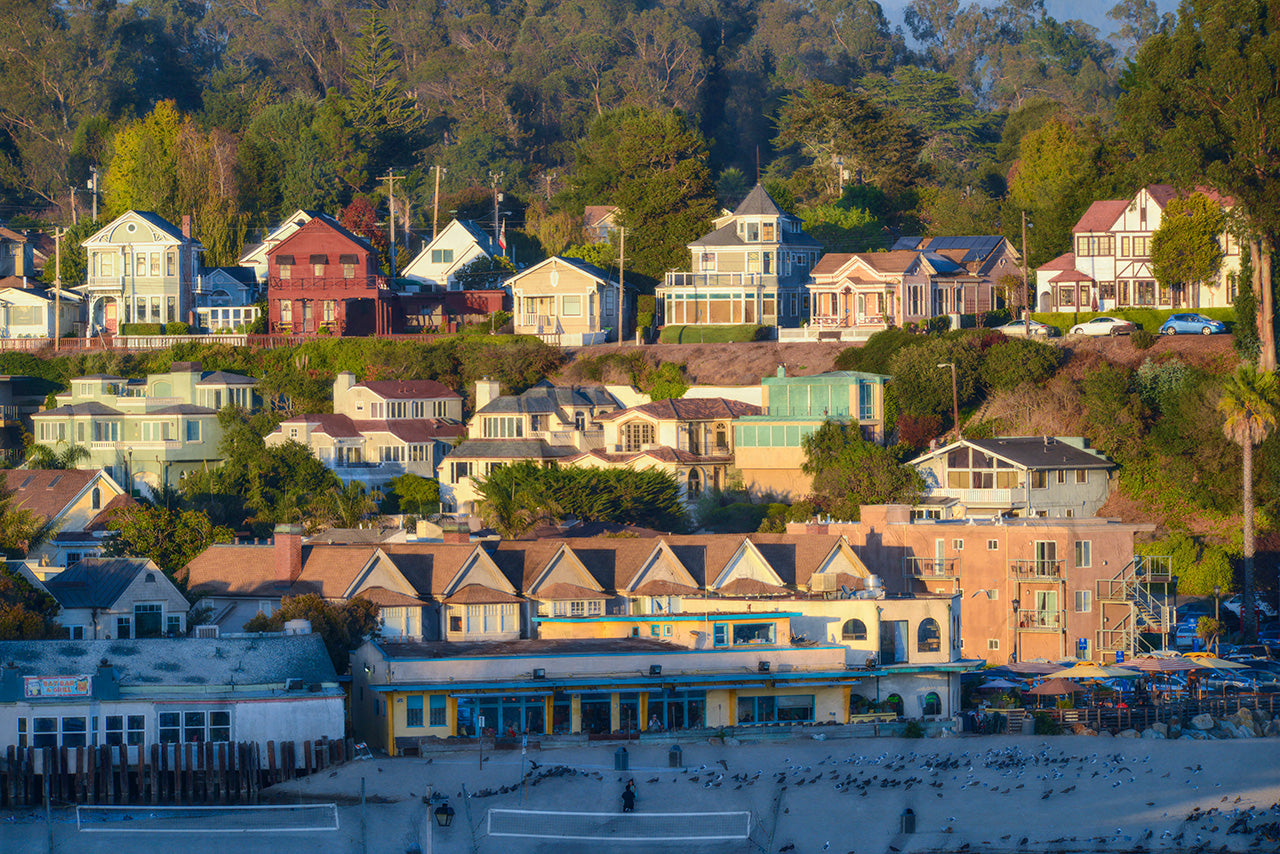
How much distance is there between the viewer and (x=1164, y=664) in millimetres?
52500

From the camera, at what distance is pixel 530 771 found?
42.2 meters

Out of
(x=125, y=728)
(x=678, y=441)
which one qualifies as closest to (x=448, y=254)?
(x=678, y=441)

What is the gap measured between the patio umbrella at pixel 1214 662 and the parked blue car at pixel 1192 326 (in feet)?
72.1

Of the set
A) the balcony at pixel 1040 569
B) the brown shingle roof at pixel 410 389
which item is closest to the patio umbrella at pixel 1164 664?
the balcony at pixel 1040 569

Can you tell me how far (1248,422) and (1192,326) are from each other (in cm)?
1263

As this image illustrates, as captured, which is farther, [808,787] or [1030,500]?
[1030,500]

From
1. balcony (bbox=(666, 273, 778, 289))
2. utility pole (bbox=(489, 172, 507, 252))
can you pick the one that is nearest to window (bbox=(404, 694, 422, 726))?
balcony (bbox=(666, 273, 778, 289))

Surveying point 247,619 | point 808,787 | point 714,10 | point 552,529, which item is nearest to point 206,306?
point 552,529

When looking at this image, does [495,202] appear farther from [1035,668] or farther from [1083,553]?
[1035,668]

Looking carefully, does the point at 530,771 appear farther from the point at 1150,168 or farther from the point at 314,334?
the point at 314,334

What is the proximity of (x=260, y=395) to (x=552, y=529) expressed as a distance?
23.6 m

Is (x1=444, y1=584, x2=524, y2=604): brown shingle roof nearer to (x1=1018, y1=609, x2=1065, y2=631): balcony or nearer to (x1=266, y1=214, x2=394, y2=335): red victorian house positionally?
(x1=1018, y1=609, x2=1065, y2=631): balcony

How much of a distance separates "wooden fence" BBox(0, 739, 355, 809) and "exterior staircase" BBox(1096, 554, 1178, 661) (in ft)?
84.0

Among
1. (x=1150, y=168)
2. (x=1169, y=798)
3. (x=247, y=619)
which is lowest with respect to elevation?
(x=1169, y=798)
